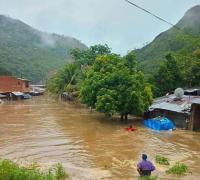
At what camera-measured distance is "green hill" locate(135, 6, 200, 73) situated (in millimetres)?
61250

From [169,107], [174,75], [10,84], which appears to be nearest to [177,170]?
[169,107]

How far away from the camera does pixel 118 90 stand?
31203 mm

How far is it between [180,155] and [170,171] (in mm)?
4648

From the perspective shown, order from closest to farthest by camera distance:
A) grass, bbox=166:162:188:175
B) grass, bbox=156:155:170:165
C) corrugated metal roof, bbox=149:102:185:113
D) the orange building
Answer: grass, bbox=166:162:188:175, grass, bbox=156:155:170:165, corrugated metal roof, bbox=149:102:185:113, the orange building

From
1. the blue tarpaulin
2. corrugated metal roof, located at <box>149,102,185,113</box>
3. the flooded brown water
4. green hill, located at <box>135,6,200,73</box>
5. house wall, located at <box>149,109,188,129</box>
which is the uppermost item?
green hill, located at <box>135,6,200,73</box>

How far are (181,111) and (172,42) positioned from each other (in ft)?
154

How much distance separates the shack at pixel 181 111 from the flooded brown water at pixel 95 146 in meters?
1.23

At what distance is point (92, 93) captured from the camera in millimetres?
32688

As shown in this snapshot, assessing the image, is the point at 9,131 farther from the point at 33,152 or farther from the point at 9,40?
the point at 9,40

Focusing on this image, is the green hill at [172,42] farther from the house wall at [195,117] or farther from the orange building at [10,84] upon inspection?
the house wall at [195,117]

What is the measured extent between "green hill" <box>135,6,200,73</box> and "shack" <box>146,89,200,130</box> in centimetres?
2355

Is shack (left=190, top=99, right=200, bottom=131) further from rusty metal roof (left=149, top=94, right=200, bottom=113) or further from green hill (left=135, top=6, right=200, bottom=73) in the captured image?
green hill (left=135, top=6, right=200, bottom=73)

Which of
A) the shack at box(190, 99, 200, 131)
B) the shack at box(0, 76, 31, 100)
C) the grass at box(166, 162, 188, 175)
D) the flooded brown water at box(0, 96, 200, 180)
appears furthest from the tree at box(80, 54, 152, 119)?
the shack at box(0, 76, 31, 100)

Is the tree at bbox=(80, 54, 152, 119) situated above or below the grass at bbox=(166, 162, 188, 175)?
above
